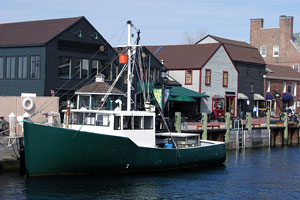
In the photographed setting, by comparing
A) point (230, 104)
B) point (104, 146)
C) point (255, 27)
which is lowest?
point (104, 146)

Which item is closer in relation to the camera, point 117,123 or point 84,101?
point 117,123

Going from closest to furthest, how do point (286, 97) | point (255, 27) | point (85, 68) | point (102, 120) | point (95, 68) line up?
point (102, 120) < point (85, 68) < point (95, 68) < point (286, 97) < point (255, 27)

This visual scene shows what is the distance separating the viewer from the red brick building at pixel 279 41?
2908 inches

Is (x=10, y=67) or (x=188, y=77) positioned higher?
(x=188, y=77)

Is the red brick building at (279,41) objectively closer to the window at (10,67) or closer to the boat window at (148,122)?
the window at (10,67)

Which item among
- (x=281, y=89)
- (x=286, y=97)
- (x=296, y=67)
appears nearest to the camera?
(x=286, y=97)

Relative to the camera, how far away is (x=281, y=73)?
6506 cm

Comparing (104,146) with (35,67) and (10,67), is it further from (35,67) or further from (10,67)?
(10,67)

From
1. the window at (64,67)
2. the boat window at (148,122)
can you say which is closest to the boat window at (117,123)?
the boat window at (148,122)

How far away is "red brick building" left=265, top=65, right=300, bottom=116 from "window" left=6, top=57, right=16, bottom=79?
106 ft

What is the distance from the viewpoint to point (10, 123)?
1088 inches

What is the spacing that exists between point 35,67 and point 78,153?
1425 centimetres

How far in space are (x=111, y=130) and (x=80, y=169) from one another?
244cm

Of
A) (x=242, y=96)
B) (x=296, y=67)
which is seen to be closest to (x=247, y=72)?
(x=242, y=96)
